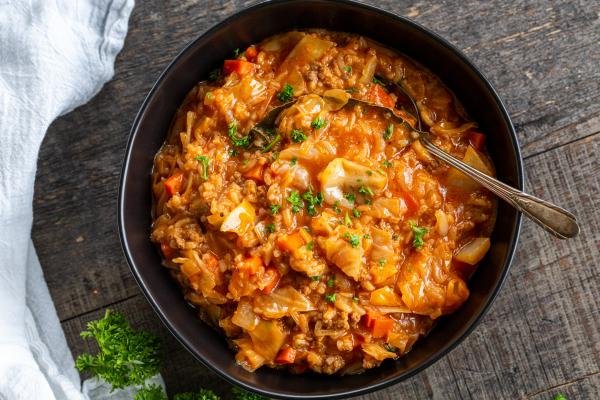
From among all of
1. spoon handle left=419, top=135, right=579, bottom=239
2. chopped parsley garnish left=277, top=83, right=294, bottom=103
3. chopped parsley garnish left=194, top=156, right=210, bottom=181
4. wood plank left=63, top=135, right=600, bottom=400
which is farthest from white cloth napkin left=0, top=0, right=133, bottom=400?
spoon handle left=419, top=135, right=579, bottom=239

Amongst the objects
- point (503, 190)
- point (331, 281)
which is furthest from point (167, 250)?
point (503, 190)

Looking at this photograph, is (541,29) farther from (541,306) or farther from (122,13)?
(122,13)

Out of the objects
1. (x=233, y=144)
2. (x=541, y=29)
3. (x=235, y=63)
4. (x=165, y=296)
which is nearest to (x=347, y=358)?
(x=165, y=296)

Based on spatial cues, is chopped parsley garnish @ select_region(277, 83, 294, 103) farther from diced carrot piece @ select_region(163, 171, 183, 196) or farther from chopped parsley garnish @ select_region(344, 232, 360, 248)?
chopped parsley garnish @ select_region(344, 232, 360, 248)

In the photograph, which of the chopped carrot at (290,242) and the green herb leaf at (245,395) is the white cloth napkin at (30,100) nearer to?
the green herb leaf at (245,395)

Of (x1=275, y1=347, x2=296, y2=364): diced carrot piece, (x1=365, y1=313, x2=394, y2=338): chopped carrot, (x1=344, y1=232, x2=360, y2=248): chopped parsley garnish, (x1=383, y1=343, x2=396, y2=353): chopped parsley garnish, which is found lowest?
(x1=383, y1=343, x2=396, y2=353): chopped parsley garnish

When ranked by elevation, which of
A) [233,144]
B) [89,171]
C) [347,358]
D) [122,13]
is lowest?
[347,358]

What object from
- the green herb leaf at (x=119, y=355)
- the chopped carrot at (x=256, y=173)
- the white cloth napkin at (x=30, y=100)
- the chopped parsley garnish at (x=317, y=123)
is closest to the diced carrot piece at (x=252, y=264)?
the chopped carrot at (x=256, y=173)
